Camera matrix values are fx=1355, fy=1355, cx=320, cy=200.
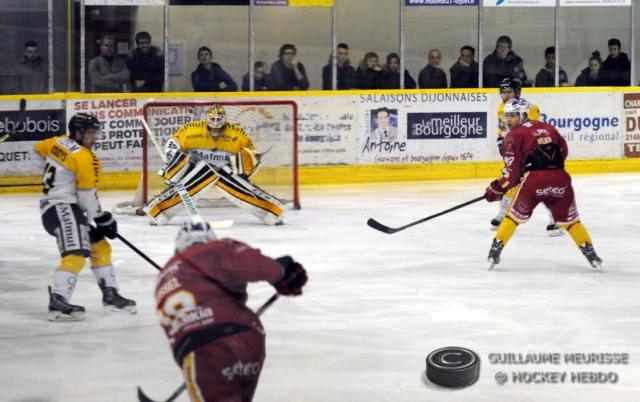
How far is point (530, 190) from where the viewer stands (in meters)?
8.84

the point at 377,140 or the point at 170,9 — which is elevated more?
the point at 170,9

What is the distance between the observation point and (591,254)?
8992 mm

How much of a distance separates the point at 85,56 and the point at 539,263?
241 inches

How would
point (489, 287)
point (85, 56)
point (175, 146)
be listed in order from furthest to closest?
point (85, 56) → point (175, 146) → point (489, 287)

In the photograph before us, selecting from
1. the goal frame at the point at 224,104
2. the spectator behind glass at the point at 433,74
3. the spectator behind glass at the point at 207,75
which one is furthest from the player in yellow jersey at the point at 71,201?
the spectator behind glass at the point at 433,74

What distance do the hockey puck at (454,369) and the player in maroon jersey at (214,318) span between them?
1734 millimetres

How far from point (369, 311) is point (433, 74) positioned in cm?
737

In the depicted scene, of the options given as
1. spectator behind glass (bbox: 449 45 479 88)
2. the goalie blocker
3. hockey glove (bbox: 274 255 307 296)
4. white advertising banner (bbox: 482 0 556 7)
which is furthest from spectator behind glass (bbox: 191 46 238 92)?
hockey glove (bbox: 274 255 307 296)

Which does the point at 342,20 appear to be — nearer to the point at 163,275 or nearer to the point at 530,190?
the point at 530,190

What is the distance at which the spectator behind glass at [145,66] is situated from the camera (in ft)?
Answer: 45.8

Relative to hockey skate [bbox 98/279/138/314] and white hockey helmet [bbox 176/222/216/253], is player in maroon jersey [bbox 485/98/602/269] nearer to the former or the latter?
hockey skate [bbox 98/279/138/314]

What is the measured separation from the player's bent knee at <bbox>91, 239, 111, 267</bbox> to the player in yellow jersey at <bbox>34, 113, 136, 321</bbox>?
55mm

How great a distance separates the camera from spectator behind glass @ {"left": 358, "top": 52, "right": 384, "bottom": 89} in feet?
47.9

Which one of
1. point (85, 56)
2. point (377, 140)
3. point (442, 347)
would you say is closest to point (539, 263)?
point (442, 347)
